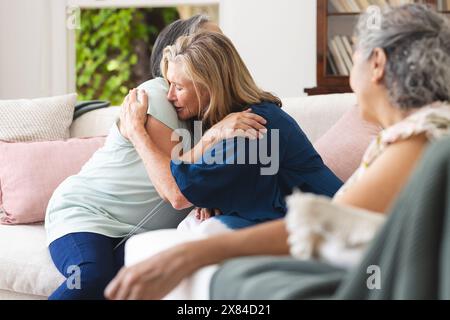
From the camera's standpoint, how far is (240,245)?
1305 mm

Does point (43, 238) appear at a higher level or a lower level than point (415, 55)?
lower

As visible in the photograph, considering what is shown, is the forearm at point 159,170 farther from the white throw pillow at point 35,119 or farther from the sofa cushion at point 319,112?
the white throw pillow at point 35,119

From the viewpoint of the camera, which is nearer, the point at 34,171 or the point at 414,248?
the point at 414,248

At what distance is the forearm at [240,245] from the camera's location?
1289mm

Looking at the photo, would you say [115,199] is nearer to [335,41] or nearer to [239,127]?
[239,127]

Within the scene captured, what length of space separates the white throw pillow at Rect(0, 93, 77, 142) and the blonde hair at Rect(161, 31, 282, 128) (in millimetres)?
955

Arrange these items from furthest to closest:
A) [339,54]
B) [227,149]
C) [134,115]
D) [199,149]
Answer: [339,54], [134,115], [199,149], [227,149]

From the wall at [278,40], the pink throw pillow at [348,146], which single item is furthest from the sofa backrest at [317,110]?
the wall at [278,40]

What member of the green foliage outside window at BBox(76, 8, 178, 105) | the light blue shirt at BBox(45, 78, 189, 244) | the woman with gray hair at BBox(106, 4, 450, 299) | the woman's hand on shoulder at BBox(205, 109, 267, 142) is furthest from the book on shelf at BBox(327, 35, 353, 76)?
the green foliage outside window at BBox(76, 8, 178, 105)

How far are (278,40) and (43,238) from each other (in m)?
2.29

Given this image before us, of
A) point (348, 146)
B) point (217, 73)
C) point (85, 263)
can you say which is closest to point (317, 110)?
point (348, 146)

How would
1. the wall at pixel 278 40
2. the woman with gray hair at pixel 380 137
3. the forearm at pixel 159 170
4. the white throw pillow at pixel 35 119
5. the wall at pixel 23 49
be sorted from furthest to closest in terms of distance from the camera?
the wall at pixel 23 49 → the wall at pixel 278 40 → the white throw pillow at pixel 35 119 → the forearm at pixel 159 170 → the woman with gray hair at pixel 380 137

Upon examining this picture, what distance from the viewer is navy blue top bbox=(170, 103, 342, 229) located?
200cm
